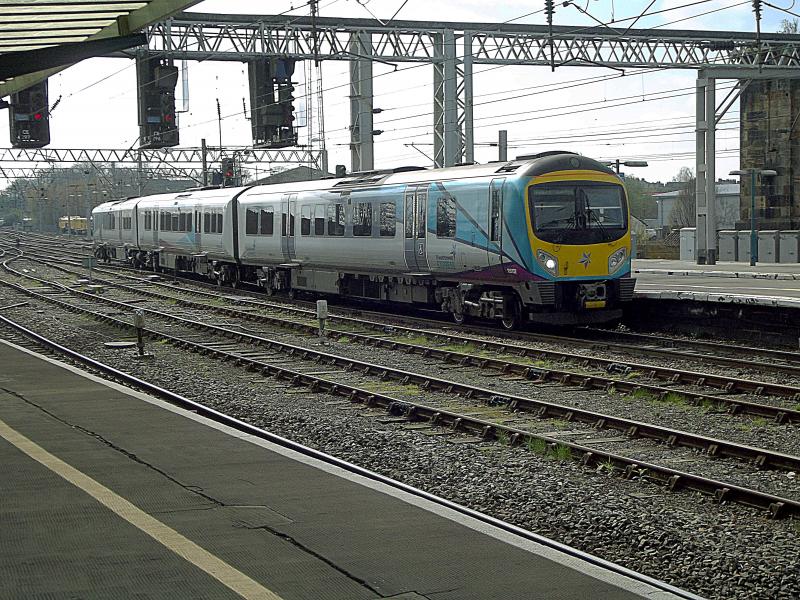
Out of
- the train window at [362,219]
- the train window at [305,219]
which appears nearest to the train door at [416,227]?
the train window at [362,219]

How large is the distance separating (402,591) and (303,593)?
50 cm

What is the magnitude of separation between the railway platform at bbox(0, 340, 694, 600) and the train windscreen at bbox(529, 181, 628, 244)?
10.5 metres

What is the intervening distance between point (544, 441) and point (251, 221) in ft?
71.5

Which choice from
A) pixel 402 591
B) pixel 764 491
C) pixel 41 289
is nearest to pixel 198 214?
pixel 41 289

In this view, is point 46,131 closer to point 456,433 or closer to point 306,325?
point 306,325

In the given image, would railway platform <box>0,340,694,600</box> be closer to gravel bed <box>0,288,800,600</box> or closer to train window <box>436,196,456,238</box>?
gravel bed <box>0,288,800,600</box>

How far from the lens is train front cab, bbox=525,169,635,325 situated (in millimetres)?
19594

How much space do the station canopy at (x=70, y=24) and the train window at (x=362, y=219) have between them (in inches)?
254

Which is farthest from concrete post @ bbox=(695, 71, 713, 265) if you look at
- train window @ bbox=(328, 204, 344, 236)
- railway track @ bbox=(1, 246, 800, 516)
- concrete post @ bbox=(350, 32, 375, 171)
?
railway track @ bbox=(1, 246, 800, 516)

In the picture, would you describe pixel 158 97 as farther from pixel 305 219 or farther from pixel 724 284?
pixel 724 284

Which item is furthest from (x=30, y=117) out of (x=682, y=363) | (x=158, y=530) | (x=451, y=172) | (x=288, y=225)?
(x=158, y=530)

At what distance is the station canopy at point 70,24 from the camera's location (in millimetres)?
16797

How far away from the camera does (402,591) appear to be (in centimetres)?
579

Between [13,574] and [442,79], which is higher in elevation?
[442,79]
